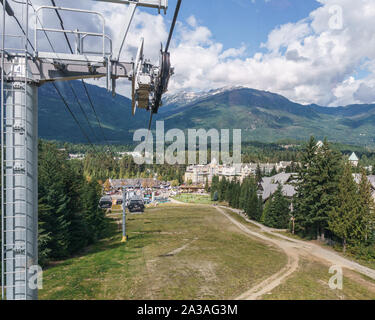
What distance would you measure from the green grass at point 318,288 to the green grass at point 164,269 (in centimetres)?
176

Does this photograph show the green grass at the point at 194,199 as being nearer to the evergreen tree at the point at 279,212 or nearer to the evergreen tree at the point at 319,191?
the evergreen tree at the point at 279,212

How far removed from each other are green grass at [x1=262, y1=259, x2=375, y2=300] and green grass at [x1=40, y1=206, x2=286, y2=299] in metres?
1.76

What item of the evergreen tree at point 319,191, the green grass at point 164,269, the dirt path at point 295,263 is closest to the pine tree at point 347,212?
the dirt path at point 295,263

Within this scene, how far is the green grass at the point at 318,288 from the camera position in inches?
629

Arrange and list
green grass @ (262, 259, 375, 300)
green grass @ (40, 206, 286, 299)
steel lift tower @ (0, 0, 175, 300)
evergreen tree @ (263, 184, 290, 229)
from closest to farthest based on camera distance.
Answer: steel lift tower @ (0, 0, 175, 300), green grass @ (40, 206, 286, 299), green grass @ (262, 259, 375, 300), evergreen tree @ (263, 184, 290, 229)

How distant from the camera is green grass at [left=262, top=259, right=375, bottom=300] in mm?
15984

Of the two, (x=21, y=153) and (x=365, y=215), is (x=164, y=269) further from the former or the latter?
(x=365, y=215)

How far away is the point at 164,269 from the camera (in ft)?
63.1

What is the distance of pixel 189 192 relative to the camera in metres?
112

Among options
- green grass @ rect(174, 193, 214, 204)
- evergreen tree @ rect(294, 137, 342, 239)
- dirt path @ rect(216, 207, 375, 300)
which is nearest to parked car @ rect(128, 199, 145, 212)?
green grass @ rect(174, 193, 214, 204)

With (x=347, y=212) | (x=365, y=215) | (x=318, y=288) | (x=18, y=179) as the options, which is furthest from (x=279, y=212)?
(x=18, y=179)

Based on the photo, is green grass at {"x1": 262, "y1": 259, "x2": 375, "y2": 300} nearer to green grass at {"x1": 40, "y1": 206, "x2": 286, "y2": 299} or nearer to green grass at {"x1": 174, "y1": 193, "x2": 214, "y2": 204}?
green grass at {"x1": 40, "y1": 206, "x2": 286, "y2": 299}

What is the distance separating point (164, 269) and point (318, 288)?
424 inches
